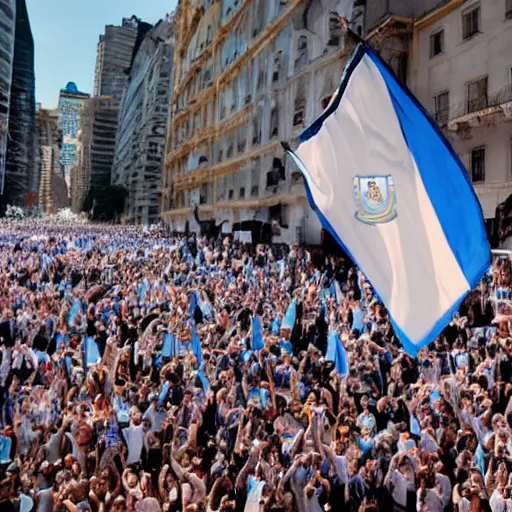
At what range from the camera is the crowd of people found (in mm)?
6309

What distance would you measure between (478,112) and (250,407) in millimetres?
13258

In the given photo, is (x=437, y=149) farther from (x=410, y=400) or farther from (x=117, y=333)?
(x=117, y=333)

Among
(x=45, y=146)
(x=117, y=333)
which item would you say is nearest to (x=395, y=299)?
(x=117, y=333)

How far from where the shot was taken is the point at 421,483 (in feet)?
20.5

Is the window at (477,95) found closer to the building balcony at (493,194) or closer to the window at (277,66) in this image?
the building balcony at (493,194)

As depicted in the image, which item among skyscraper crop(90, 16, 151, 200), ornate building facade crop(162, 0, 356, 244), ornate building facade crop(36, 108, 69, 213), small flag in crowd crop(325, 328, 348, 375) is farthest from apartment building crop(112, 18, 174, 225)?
ornate building facade crop(36, 108, 69, 213)

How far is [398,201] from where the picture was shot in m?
4.93

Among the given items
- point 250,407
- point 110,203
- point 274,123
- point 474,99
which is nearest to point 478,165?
point 474,99

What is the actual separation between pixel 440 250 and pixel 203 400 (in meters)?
4.80

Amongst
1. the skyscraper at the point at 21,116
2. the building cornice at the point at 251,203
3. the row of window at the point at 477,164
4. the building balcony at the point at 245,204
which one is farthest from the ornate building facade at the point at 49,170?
the row of window at the point at 477,164

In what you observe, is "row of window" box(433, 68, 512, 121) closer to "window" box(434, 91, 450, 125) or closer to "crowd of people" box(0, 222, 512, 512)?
"window" box(434, 91, 450, 125)

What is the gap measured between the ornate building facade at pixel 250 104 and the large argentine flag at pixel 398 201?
1990 centimetres

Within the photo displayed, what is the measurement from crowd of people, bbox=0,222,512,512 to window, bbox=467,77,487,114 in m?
5.93

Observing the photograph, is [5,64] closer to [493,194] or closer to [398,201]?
[493,194]
